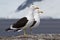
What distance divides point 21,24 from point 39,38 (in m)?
0.68

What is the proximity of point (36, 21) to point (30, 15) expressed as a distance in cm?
25

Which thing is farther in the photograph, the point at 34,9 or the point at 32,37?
the point at 34,9

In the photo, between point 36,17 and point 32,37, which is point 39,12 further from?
point 32,37

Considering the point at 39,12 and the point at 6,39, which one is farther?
the point at 39,12

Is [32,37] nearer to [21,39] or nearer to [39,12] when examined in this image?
[21,39]

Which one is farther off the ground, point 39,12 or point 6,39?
point 39,12

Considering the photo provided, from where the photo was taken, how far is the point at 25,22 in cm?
761

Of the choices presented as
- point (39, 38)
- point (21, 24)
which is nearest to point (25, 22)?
point (21, 24)

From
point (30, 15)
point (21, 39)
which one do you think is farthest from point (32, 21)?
point (21, 39)

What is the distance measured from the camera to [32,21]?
7648 mm

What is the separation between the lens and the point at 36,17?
796 cm

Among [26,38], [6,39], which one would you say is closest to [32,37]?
[26,38]

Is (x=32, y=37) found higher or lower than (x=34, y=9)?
lower

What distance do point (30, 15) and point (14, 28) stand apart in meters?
0.52
